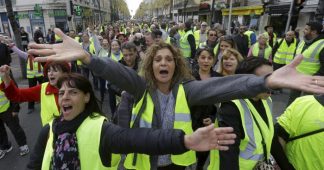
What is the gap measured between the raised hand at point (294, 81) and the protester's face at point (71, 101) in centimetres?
129

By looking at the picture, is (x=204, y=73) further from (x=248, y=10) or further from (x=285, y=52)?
(x=248, y=10)

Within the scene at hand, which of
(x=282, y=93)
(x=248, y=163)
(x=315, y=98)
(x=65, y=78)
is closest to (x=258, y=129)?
(x=248, y=163)

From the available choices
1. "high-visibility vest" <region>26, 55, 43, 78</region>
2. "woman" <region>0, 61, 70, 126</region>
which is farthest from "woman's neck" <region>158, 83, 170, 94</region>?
"high-visibility vest" <region>26, 55, 43, 78</region>

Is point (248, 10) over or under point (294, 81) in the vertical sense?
over

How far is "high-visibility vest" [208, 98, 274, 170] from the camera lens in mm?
1705

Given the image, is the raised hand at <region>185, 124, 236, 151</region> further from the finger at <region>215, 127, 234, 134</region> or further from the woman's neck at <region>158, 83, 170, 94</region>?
the woman's neck at <region>158, 83, 170, 94</region>

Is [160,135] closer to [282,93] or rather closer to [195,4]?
[282,93]

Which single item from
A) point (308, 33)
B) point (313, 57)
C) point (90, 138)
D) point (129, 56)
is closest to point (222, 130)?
point (90, 138)

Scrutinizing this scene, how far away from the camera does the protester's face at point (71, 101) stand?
1771 mm

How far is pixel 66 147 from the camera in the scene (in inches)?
62.4

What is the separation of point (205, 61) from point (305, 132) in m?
1.88

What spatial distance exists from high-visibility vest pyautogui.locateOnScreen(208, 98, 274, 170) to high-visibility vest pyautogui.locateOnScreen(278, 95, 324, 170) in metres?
0.15

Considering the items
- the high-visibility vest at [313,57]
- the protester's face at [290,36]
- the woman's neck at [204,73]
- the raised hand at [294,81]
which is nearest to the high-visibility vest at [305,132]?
the raised hand at [294,81]

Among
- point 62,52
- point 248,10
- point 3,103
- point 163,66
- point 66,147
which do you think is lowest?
point 3,103
